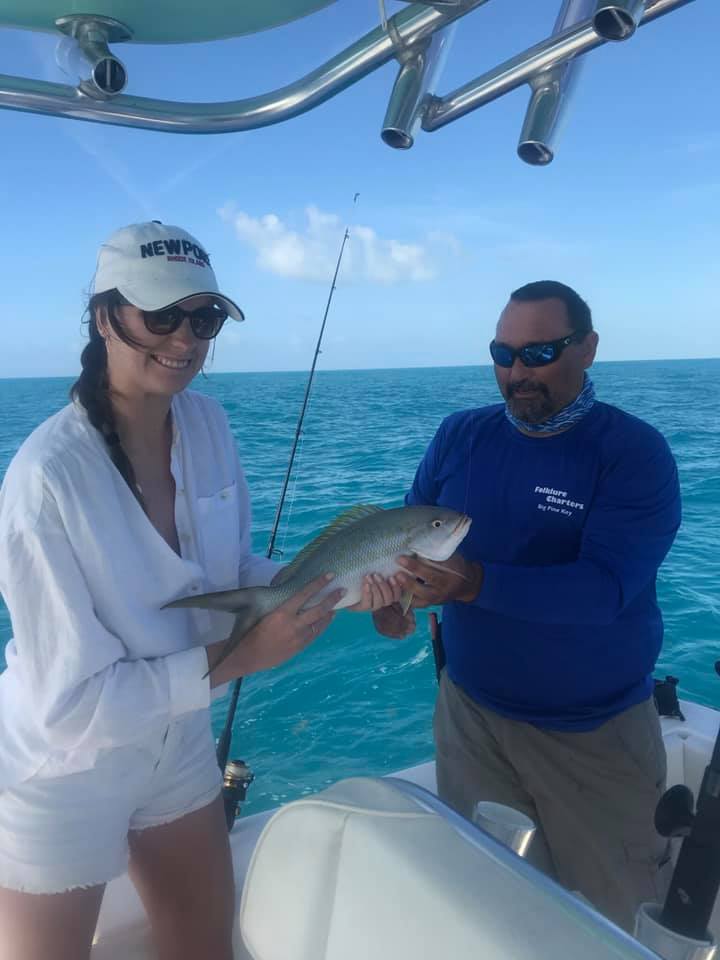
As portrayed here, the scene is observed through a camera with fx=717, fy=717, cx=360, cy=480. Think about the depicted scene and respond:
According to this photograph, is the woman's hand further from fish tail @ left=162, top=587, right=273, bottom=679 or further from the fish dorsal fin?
the fish dorsal fin

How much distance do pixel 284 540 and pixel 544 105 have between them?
8.17 m

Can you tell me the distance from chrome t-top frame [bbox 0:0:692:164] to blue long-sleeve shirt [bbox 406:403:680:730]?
991 millimetres

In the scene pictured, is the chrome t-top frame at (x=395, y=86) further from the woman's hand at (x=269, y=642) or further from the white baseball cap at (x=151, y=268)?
the woman's hand at (x=269, y=642)

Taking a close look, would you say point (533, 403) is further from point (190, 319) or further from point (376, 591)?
point (190, 319)

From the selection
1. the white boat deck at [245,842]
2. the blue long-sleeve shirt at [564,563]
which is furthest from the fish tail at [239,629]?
the white boat deck at [245,842]

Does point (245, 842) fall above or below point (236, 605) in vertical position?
below

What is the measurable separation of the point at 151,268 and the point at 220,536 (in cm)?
73

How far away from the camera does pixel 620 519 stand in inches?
86.6

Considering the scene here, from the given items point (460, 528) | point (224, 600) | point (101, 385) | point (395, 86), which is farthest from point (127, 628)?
point (395, 86)

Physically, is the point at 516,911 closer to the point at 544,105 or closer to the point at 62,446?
the point at 62,446

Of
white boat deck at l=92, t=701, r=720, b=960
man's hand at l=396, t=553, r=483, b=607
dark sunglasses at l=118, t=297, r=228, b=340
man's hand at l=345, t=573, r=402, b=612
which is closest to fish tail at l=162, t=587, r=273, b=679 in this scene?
man's hand at l=345, t=573, r=402, b=612

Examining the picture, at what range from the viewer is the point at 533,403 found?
2396 millimetres

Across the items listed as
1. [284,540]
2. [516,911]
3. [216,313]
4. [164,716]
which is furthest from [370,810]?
[284,540]

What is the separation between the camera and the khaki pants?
7.53 ft
